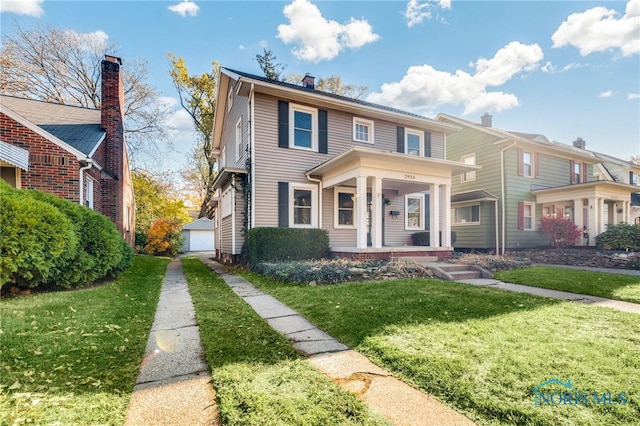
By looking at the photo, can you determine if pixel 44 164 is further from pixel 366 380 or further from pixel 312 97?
pixel 366 380

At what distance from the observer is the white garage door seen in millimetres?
26203

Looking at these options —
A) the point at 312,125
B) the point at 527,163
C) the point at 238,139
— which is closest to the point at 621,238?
the point at 527,163

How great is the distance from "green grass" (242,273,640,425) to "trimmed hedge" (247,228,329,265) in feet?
11.0

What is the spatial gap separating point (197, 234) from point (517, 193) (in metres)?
23.8

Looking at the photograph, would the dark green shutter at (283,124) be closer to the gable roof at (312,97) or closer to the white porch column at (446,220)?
the gable roof at (312,97)

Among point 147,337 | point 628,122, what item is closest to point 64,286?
point 147,337

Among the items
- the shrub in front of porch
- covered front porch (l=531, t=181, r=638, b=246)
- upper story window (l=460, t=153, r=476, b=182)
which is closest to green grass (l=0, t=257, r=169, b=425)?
upper story window (l=460, t=153, r=476, b=182)

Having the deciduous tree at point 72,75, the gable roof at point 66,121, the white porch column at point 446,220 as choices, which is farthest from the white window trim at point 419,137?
the deciduous tree at point 72,75

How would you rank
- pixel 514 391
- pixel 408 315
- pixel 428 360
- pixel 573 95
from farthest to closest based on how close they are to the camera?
pixel 573 95
pixel 408 315
pixel 428 360
pixel 514 391

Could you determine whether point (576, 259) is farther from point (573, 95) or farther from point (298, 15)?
point (298, 15)

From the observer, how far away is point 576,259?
10.6m

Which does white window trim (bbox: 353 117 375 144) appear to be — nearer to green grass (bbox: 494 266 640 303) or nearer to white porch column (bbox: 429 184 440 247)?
white porch column (bbox: 429 184 440 247)

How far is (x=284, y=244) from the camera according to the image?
8.71 metres

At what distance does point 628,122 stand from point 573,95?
3.65 metres
